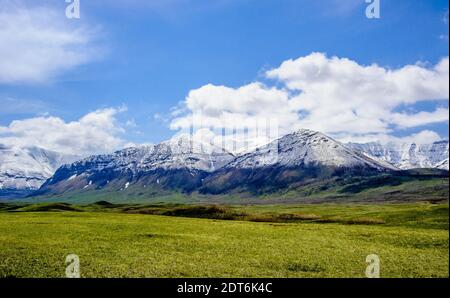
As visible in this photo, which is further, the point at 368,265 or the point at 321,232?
the point at 321,232

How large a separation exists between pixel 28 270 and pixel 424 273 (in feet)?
117

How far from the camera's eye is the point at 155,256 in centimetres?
4531

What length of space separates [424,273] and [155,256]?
26319 millimetres

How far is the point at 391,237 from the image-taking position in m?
61.3
